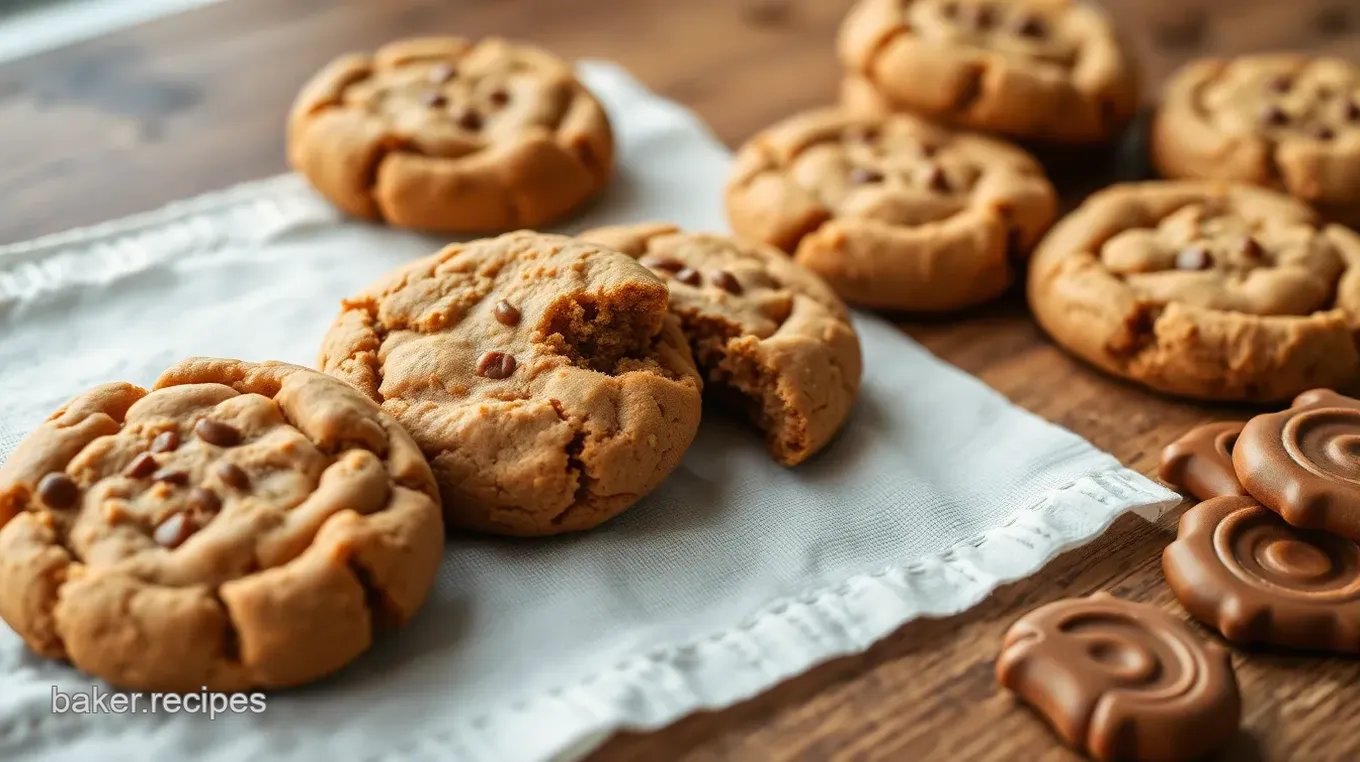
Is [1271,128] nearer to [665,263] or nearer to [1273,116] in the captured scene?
[1273,116]

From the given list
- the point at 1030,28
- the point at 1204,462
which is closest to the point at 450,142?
the point at 1030,28

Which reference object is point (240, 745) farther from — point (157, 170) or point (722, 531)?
point (157, 170)

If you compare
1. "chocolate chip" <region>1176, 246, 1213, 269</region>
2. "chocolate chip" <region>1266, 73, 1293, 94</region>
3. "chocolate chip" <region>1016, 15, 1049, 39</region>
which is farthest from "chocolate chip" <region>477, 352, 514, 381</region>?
"chocolate chip" <region>1266, 73, 1293, 94</region>

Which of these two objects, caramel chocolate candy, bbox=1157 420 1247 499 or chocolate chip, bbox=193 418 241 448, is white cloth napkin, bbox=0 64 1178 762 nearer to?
caramel chocolate candy, bbox=1157 420 1247 499

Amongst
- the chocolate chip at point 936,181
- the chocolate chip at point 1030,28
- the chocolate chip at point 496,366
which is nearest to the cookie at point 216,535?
the chocolate chip at point 496,366

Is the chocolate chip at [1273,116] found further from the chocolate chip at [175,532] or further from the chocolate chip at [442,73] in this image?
the chocolate chip at [175,532]
